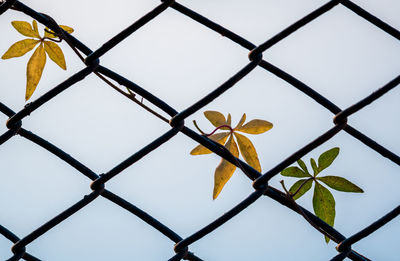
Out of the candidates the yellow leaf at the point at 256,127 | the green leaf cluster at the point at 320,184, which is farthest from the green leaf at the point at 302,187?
the yellow leaf at the point at 256,127

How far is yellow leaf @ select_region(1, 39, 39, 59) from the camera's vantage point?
2.37 feet

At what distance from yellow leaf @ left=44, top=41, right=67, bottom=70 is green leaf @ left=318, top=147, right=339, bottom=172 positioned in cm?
48

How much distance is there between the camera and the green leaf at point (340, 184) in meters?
0.70

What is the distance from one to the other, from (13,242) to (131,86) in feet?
0.94

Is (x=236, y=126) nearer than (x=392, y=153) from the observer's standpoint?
No

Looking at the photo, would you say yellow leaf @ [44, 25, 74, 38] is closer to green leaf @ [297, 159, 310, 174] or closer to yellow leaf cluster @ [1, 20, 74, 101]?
yellow leaf cluster @ [1, 20, 74, 101]

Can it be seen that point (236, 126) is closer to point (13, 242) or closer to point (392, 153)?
point (392, 153)

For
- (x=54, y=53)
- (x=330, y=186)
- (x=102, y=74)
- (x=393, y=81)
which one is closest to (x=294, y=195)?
(x=330, y=186)

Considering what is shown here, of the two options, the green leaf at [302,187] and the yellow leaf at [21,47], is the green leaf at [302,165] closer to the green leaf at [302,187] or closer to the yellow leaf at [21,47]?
the green leaf at [302,187]

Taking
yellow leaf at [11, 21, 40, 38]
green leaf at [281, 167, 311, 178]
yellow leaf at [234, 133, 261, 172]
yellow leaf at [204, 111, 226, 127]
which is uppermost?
yellow leaf at [11, 21, 40, 38]

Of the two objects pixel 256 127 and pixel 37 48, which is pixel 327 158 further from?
pixel 37 48

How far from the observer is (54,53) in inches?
28.9

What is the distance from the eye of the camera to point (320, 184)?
747 millimetres

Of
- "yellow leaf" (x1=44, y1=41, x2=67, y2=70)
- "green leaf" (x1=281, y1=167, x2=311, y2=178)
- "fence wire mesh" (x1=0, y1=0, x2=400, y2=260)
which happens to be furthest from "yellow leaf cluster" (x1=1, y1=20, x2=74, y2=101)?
"green leaf" (x1=281, y1=167, x2=311, y2=178)
